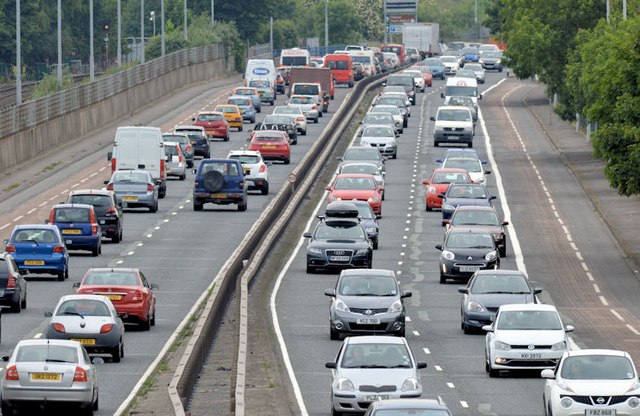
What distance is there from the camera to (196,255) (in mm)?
52062

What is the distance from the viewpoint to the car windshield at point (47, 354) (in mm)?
27359

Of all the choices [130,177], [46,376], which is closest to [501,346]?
[46,376]

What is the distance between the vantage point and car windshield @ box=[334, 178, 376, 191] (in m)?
62.2

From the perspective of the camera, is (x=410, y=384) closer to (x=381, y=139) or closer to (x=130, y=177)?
(x=130, y=177)

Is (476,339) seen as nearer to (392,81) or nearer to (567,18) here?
(567,18)

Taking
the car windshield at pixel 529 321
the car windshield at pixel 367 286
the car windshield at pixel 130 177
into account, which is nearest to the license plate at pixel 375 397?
the car windshield at pixel 529 321

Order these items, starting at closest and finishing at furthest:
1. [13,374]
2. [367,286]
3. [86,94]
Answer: [13,374], [367,286], [86,94]

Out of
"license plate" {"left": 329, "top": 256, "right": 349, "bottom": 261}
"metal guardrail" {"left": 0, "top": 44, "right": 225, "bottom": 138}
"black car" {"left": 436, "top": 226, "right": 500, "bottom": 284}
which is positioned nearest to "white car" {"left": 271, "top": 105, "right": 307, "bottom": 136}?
A: "metal guardrail" {"left": 0, "top": 44, "right": 225, "bottom": 138}

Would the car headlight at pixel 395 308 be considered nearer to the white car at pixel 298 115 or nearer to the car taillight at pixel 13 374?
the car taillight at pixel 13 374

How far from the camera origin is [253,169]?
221 ft

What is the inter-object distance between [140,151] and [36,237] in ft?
67.6

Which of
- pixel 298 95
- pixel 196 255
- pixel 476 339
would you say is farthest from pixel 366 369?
pixel 298 95

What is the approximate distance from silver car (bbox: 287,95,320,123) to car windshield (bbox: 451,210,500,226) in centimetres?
4684

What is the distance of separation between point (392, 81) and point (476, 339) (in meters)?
78.9
